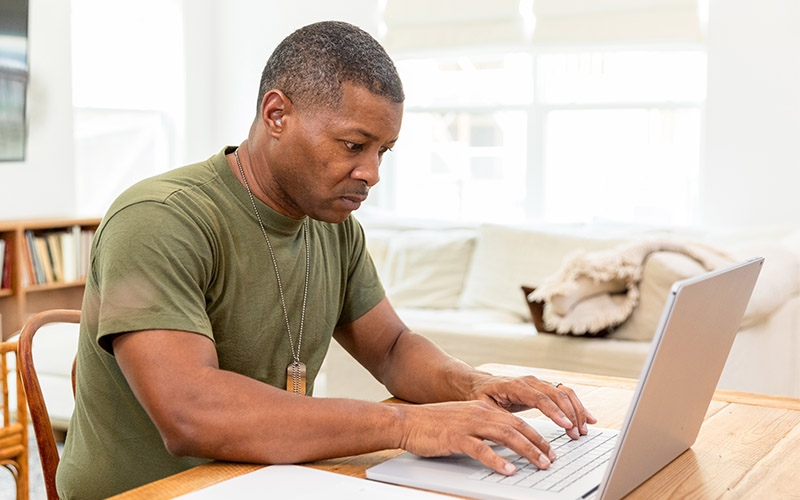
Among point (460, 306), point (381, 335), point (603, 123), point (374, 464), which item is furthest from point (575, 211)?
point (374, 464)

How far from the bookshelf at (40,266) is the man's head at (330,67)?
3.16 m

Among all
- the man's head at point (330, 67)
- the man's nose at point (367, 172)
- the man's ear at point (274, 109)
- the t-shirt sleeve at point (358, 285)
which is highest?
the man's head at point (330, 67)

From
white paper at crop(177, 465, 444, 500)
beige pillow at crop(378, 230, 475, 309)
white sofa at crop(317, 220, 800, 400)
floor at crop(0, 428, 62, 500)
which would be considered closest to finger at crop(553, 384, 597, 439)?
white paper at crop(177, 465, 444, 500)

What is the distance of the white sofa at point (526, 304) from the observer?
2895 millimetres

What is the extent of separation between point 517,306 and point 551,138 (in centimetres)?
154

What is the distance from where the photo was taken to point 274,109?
1.33 metres

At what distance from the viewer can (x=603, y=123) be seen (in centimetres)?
492

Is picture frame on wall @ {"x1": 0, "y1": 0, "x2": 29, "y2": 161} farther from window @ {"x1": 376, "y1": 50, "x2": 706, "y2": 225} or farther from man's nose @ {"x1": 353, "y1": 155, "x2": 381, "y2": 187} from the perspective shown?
man's nose @ {"x1": 353, "y1": 155, "x2": 381, "y2": 187}

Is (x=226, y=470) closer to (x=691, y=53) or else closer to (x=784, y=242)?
(x=784, y=242)

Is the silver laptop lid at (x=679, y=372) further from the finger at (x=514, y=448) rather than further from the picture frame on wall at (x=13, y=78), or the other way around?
the picture frame on wall at (x=13, y=78)

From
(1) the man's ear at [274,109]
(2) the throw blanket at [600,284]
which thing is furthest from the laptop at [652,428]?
(2) the throw blanket at [600,284]

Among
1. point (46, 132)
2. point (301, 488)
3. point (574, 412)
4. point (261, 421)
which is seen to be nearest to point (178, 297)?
point (261, 421)

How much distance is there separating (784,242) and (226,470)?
3004 millimetres

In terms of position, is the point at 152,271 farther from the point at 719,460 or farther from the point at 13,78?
the point at 13,78
